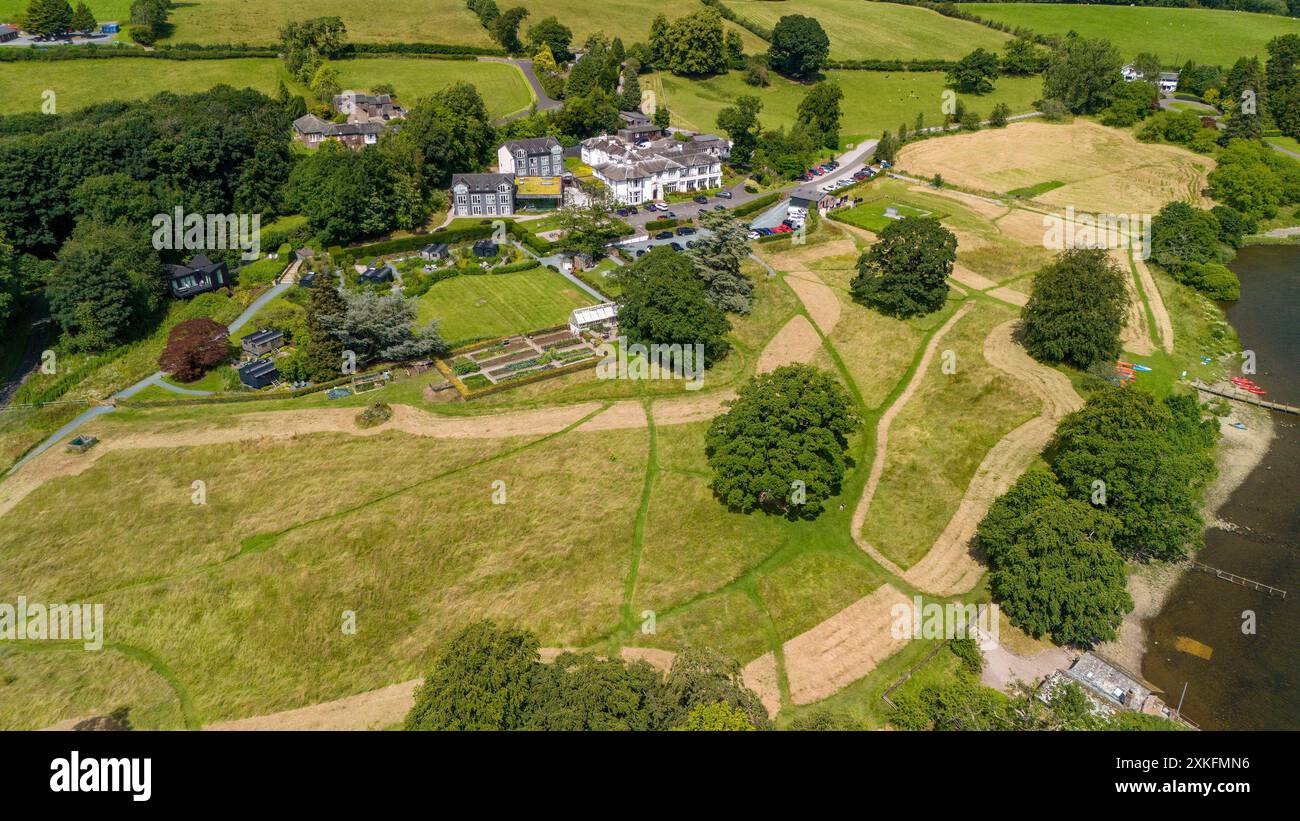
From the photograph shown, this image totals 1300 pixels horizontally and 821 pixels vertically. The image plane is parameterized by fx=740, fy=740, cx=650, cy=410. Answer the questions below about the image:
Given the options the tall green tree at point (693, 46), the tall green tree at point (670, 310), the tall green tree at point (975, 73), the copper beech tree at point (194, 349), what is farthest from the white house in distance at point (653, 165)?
the tall green tree at point (975, 73)

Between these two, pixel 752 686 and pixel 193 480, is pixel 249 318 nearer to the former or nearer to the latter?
pixel 193 480

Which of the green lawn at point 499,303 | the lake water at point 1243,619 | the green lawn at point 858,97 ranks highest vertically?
the green lawn at point 858,97

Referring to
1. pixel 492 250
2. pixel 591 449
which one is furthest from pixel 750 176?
pixel 591 449

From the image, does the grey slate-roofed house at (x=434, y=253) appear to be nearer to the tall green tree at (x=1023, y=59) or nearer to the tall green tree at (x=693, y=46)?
the tall green tree at (x=693, y=46)

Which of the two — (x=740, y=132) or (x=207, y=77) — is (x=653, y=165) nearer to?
(x=740, y=132)

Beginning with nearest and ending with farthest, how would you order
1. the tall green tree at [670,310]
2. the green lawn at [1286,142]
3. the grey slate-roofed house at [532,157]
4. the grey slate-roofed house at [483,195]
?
the tall green tree at [670,310]
the grey slate-roofed house at [483,195]
the grey slate-roofed house at [532,157]
the green lawn at [1286,142]

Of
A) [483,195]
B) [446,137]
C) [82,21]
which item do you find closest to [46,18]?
[82,21]

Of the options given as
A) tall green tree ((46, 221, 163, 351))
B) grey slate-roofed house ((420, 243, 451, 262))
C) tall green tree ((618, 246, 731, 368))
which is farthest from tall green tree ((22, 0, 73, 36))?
tall green tree ((618, 246, 731, 368))
